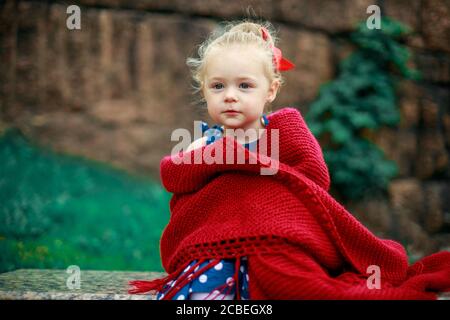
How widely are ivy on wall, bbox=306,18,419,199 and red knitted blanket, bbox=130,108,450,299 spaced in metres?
2.94

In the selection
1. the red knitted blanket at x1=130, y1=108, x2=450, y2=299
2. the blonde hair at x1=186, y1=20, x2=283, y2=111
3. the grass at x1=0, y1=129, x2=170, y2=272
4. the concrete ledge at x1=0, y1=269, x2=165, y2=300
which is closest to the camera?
the red knitted blanket at x1=130, y1=108, x2=450, y2=299

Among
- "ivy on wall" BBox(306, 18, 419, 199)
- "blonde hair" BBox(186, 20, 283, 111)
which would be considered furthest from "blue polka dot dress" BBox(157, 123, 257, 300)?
"ivy on wall" BBox(306, 18, 419, 199)

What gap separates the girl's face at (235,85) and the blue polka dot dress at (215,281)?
62 centimetres

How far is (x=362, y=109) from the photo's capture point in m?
5.27

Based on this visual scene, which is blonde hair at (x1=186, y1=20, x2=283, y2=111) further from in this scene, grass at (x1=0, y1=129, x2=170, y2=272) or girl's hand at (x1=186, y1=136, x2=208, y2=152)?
grass at (x1=0, y1=129, x2=170, y2=272)

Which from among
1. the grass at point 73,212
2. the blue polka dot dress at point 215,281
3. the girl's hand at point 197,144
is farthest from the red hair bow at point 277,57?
the grass at point 73,212

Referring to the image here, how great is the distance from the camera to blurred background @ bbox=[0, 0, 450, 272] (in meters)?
4.74

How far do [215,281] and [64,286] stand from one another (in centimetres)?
87

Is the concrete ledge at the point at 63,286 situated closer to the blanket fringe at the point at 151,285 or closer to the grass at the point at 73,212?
the blanket fringe at the point at 151,285

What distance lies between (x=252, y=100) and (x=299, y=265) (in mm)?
729

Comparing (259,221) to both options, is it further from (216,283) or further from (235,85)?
(235,85)

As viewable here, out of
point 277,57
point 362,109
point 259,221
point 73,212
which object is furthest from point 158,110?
point 259,221
